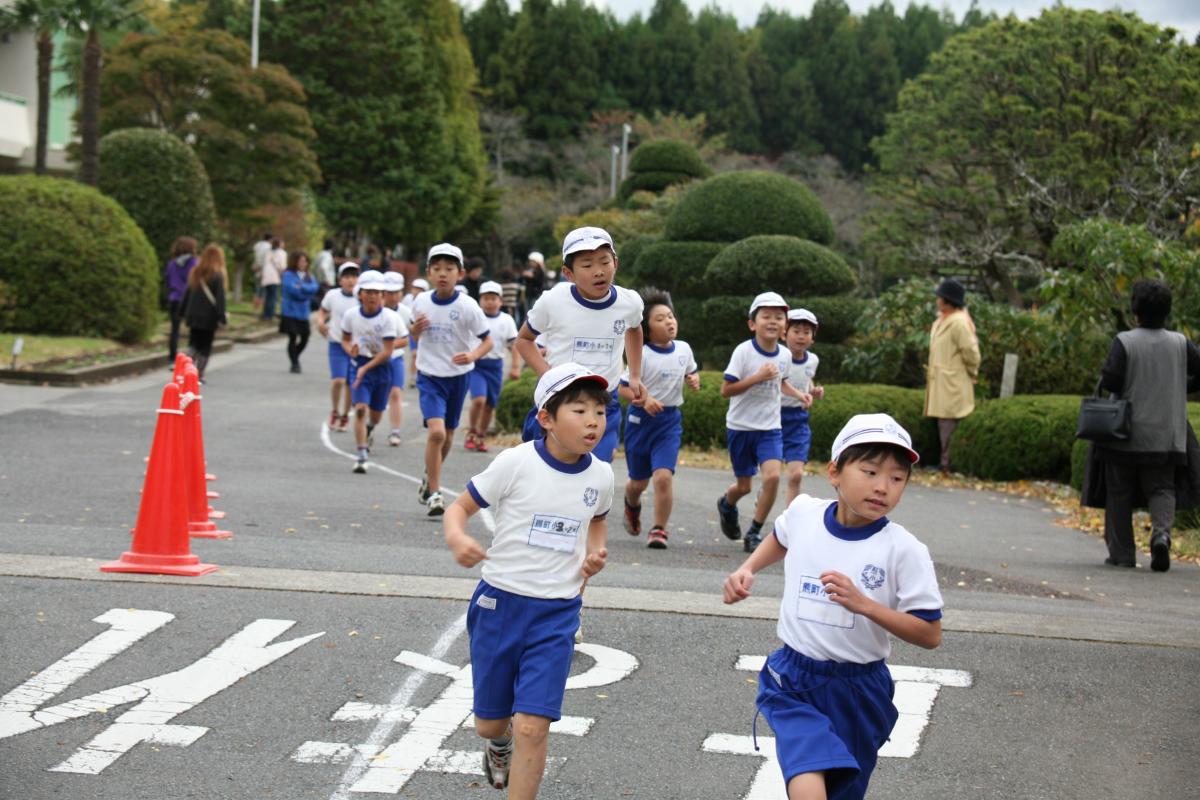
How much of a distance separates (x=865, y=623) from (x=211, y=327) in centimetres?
1764

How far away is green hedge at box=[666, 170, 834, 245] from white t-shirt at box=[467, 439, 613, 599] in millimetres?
19142

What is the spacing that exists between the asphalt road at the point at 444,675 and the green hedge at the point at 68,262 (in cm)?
1429

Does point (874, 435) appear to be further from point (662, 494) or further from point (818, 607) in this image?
point (662, 494)

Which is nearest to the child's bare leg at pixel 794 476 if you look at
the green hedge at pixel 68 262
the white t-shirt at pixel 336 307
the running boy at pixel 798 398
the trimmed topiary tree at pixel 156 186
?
the running boy at pixel 798 398

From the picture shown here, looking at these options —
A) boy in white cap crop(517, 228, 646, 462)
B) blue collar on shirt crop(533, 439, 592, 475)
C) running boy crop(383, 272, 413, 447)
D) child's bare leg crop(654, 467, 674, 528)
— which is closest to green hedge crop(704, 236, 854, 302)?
running boy crop(383, 272, 413, 447)

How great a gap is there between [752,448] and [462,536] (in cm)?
582

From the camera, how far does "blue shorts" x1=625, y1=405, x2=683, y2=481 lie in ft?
33.6

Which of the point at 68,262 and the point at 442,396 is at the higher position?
the point at 68,262

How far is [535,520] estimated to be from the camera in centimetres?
492

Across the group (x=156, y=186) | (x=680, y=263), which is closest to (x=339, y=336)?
(x=680, y=263)

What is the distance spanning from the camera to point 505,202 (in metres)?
71.9

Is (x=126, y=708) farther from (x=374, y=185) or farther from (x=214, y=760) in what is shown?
(x=374, y=185)

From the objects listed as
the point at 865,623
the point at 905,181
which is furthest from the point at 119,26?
the point at 865,623

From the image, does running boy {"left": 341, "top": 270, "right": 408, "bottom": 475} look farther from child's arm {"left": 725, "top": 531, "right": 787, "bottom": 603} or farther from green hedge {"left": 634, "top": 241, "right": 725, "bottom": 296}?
child's arm {"left": 725, "top": 531, "right": 787, "bottom": 603}
